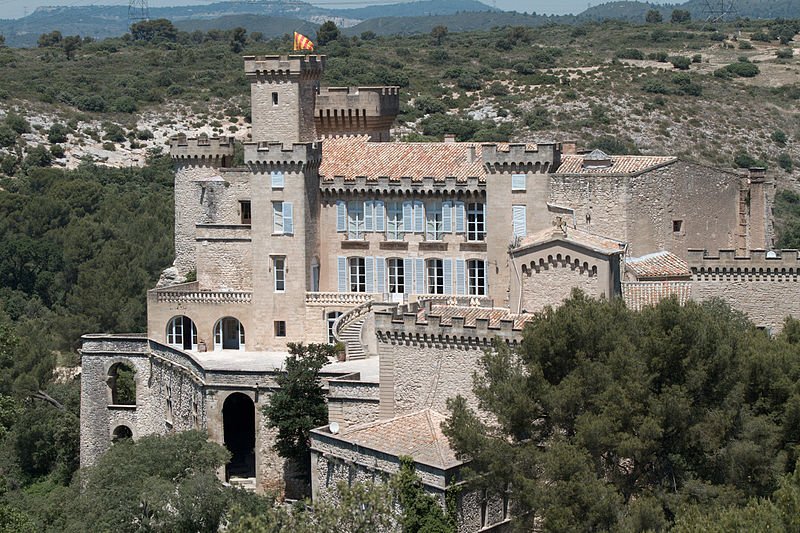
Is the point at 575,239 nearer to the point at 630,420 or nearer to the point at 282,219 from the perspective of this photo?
the point at 630,420

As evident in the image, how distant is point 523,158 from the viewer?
55906 millimetres

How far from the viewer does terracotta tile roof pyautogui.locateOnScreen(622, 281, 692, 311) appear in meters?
50.1

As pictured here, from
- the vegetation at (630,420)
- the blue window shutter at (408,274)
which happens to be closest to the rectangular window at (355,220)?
the blue window shutter at (408,274)

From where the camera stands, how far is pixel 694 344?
41344 millimetres

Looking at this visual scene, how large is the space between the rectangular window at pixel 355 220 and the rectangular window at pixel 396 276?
1.47 metres

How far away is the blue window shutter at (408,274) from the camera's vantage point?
59031 millimetres

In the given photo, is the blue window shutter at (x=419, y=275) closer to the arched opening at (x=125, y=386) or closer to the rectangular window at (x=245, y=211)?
the rectangular window at (x=245, y=211)

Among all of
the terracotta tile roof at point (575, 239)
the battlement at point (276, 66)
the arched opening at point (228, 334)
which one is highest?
the battlement at point (276, 66)

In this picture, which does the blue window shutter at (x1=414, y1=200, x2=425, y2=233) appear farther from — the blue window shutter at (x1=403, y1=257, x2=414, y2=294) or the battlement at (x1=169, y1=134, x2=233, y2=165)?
the battlement at (x1=169, y1=134, x2=233, y2=165)

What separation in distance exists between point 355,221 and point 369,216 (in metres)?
0.58

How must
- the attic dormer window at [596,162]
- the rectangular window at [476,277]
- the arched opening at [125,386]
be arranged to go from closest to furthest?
the attic dormer window at [596,162] < the rectangular window at [476,277] < the arched opening at [125,386]

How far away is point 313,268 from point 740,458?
74.3 ft

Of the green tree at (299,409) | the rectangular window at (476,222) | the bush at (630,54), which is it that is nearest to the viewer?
the green tree at (299,409)

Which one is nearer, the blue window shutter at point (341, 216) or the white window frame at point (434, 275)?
the white window frame at point (434, 275)
